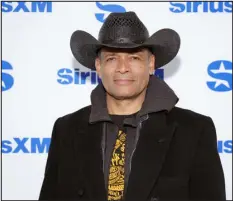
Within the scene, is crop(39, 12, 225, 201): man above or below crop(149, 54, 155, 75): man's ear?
below

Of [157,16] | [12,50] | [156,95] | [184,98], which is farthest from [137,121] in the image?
[12,50]

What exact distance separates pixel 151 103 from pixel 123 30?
312 millimetres

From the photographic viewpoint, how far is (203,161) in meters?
1.73

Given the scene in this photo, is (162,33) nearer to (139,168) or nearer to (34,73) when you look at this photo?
(139,168)

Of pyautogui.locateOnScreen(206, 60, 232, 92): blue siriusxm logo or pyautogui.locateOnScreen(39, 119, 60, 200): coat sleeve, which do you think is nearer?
pyautogui.locateOnScreen(39, 119, 60, 200): coat sleeve

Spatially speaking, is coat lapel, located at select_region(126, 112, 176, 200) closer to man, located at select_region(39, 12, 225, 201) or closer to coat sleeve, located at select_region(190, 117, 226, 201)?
man, located at select_region(39, 12, 225, 201)

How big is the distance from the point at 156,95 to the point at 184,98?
1.76 ft

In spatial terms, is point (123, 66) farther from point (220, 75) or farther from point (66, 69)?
point (220, 75)

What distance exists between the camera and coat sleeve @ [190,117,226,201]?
1.71m

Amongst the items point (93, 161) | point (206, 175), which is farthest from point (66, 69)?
point (206, 175)

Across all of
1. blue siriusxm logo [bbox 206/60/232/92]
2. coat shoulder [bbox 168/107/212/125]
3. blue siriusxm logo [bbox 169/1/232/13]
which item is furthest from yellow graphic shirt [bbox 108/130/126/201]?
blue siriusxm logo [bbox 169/1/232/13]

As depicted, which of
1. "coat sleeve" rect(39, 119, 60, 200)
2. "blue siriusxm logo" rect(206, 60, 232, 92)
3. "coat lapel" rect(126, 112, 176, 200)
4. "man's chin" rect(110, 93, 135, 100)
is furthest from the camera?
"blue siriusxm logo" rect(206, 60, 232, 92)

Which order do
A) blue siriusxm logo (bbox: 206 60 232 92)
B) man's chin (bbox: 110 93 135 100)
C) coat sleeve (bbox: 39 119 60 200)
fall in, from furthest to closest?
1. blue siriusxm logo (bbox: 206 60 232 92)
2. coat sleeve (bbox: 39 119 60 200)
3. man's chin (bbox: 110 93 135 100)

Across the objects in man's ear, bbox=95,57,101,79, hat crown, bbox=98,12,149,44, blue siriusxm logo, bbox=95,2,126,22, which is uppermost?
blue siriusxm logo, bbox=95,2,126,22
